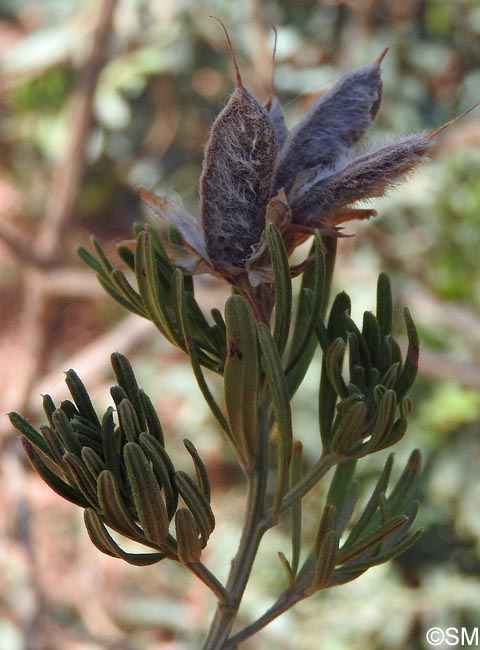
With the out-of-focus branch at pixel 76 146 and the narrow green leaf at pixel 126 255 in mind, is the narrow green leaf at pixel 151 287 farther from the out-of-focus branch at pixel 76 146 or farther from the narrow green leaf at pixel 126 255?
the out-of-focus branch at pixel 76 146

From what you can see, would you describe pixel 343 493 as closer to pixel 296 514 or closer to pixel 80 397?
pixel 296 514

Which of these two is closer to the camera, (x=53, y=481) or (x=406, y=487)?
(x=53, y=481)

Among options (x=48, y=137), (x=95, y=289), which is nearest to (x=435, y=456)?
(x=95, y=289)

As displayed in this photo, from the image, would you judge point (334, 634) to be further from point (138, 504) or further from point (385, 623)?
point (138, 504)

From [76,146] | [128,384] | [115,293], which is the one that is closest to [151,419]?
[128,384]

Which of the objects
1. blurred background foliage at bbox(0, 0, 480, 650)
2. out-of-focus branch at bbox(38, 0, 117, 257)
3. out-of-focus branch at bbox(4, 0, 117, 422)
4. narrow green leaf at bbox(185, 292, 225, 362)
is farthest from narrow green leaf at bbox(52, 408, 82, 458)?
out-of-focus branch at bbox(38, 0, 117, 257)

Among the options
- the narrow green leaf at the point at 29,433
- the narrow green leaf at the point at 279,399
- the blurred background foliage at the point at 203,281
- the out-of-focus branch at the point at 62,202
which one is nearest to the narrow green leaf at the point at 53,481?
the narrow green leaf at the point at 29,433

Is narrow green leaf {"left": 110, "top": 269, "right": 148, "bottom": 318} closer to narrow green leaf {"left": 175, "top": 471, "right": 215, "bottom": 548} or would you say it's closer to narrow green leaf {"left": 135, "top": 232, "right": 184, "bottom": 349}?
narrow green leaf {"left": 135, "top": 232, "right": 184, "bottom": 349}
